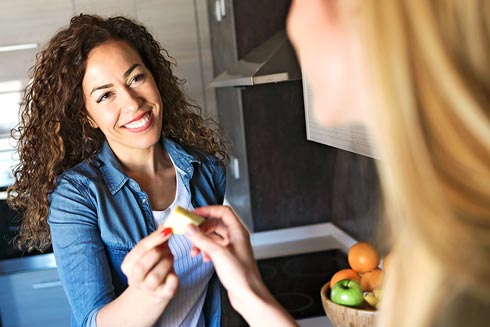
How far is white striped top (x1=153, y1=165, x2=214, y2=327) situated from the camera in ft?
3.98

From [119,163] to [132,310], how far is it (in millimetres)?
412

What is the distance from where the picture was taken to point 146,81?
125 cm

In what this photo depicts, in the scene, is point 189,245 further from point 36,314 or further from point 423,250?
point 36,314

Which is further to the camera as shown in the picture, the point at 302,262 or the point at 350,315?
the point at 302,262

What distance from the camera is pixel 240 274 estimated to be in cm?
89

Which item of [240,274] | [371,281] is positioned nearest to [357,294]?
[371,281]

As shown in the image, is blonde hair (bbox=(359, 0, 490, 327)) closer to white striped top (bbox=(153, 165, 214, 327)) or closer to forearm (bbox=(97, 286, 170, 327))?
forearm (bbox=(97, 286, 170, 327))

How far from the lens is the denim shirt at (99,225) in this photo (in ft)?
3.53

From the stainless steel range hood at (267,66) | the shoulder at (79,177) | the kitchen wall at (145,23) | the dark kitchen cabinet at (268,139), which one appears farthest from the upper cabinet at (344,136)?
the kitchen wall at (145,23)

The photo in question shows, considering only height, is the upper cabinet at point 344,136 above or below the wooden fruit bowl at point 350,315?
above

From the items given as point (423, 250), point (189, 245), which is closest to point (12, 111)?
point (189, 245)

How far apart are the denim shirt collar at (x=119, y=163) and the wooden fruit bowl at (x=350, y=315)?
46cm

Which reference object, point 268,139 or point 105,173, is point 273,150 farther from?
point 105,173

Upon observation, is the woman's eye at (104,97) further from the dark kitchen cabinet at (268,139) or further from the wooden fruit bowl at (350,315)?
the dark kitchen cabinet at (268,139)
